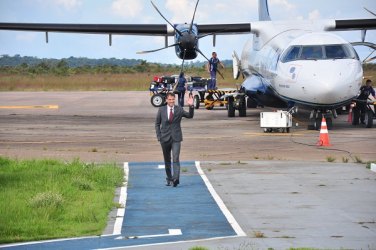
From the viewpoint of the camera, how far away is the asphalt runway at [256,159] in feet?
34.8

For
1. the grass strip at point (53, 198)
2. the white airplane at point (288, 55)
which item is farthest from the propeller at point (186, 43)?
the grass strip at point (53, 198)

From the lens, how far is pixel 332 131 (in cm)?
2545

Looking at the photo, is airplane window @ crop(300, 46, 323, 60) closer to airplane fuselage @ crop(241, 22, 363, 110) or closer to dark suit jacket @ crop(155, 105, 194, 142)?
airplane fuselage @ crop(241, 22, 363, 110)

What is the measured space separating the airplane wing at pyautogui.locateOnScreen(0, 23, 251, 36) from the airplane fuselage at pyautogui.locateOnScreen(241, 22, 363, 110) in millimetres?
5231

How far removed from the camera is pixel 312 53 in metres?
24.9

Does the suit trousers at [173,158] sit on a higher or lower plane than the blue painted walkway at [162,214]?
higher

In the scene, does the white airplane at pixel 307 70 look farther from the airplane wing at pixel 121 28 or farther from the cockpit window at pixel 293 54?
the airplane wing at pixel 121 28

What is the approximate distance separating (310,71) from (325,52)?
3.11 ft

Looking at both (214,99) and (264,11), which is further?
(264,11)

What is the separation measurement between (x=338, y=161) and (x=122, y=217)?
7.81m

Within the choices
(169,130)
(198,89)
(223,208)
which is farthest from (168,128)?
(198,89)

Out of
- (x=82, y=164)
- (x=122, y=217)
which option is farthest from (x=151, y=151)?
(x=122, y=217)

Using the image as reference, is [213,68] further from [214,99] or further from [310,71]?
Answer: [310,71]

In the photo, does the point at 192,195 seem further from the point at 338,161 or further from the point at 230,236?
the point at 338,161
